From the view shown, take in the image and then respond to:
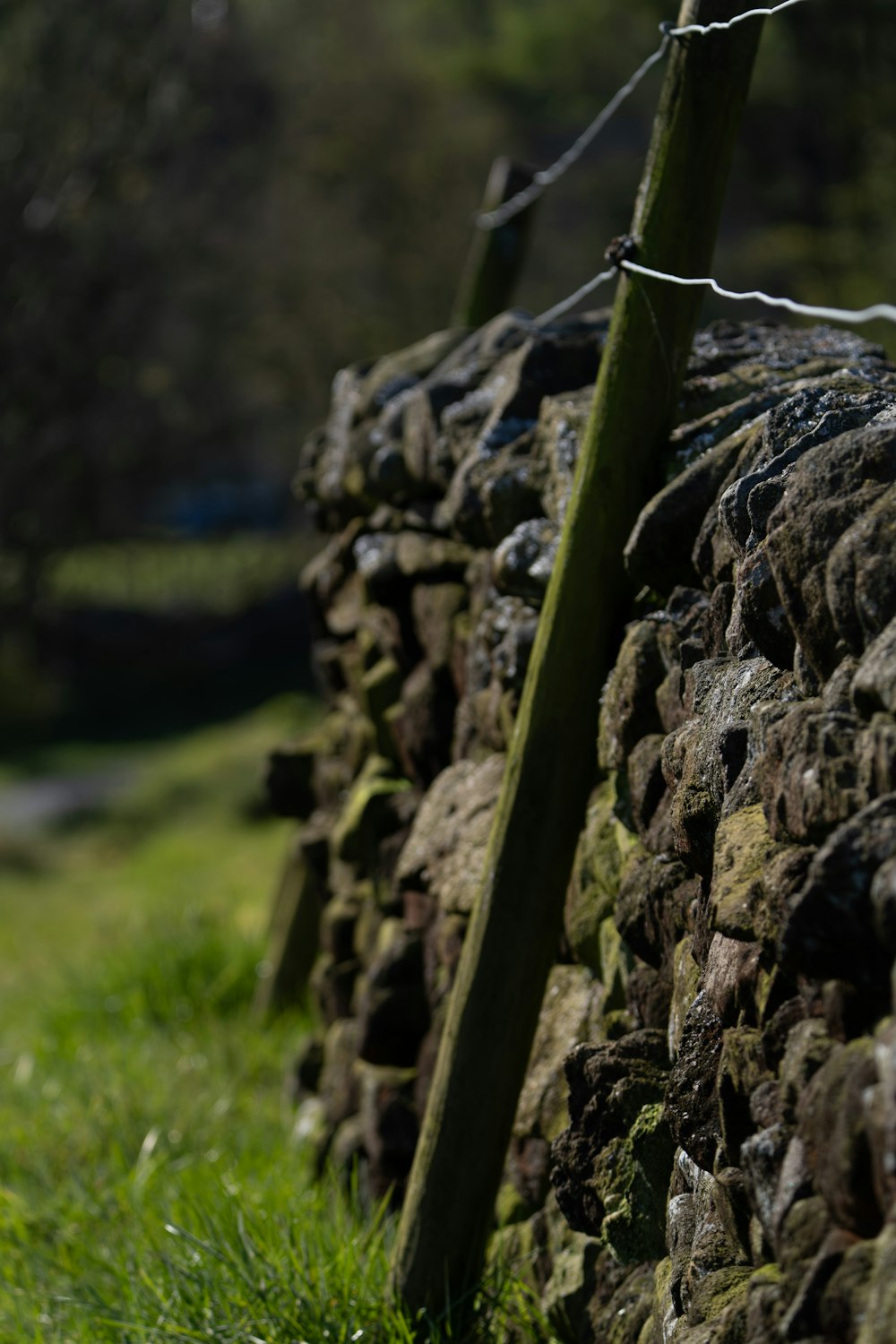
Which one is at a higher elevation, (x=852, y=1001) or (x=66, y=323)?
(x=66, y=323)

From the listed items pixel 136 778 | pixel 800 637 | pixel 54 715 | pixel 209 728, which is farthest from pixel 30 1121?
pixel 54 715

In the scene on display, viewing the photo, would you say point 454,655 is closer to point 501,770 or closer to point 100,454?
point 501,770

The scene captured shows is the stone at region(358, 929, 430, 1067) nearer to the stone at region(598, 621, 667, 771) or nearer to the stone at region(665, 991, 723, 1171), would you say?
the stone at region(598, 621, 667, 771)

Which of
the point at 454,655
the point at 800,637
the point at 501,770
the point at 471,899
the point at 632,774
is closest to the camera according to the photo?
the point at 800,637

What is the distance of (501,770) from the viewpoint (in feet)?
9.95

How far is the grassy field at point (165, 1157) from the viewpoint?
2580mm

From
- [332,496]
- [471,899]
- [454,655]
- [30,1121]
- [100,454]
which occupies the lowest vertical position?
[30,1121]

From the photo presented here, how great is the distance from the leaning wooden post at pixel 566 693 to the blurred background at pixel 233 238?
12015 millimetres

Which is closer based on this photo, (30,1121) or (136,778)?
(30,1121)

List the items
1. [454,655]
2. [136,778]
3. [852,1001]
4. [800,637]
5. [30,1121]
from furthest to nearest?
[136,778], [30,1121], [454,655], [800,637], [852,1001]

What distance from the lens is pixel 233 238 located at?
1802 cm

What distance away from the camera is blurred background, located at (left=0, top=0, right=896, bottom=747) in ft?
51.5

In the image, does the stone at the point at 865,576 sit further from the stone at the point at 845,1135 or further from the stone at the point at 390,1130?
the stone at the point at 390,1130

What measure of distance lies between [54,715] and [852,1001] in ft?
47.8
